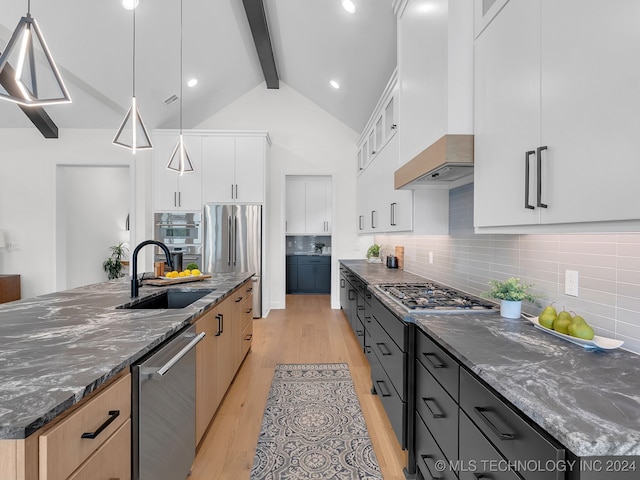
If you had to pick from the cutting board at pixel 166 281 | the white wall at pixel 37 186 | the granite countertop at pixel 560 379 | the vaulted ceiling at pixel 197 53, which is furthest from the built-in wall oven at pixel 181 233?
the granite countertop at pixel 560 379

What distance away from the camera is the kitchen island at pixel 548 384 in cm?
67

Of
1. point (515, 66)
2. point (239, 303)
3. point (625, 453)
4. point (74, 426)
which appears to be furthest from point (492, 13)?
point (239, 303)

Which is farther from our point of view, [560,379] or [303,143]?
[303,143]

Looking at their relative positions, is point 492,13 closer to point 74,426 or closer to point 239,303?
point 74,426

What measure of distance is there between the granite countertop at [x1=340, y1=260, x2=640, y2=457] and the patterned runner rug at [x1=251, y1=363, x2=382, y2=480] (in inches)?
39.3

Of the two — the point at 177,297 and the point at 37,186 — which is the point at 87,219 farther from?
the point at 177,297

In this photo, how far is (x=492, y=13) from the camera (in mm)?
1330

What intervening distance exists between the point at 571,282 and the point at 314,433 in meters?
1.70

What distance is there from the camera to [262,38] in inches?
164

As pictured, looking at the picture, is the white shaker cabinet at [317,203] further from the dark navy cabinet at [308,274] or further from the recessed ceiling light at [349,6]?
the recessed ceiling light at [349,6]

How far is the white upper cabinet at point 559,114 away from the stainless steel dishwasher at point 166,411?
1.45 m

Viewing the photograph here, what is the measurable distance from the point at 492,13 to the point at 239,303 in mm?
2573

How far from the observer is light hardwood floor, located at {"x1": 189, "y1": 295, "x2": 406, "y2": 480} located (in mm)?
1836

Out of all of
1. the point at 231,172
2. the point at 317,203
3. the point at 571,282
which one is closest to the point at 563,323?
the point at 571,282
